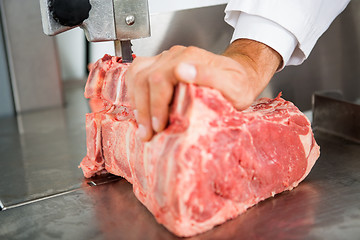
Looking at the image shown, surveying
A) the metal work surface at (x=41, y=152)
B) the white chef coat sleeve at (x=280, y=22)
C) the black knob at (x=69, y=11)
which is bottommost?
the metal work surface at (x=41, y=152)

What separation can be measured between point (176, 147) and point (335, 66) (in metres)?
1.55

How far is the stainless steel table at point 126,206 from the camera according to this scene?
1032 mm

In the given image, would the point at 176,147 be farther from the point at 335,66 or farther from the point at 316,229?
the point at 335,66

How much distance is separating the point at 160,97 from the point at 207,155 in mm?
175

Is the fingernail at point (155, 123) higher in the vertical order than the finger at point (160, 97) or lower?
lower

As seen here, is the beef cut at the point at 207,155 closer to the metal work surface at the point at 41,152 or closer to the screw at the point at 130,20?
the screw at the point at 130,20

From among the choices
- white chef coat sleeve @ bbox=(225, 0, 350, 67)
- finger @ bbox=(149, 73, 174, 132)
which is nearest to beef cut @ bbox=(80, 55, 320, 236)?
finger @ bbox=(149, 73, 174, 132)

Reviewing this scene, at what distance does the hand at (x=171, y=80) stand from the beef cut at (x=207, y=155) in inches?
0.9

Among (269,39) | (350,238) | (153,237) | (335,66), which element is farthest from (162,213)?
(335,66)

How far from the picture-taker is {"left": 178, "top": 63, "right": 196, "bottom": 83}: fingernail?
0.95 metres

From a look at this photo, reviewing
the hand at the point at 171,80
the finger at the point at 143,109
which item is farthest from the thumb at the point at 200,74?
the finger at the point at 143,109

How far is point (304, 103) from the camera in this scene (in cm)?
222

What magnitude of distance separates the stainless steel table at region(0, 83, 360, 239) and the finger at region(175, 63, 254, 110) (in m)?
0.30

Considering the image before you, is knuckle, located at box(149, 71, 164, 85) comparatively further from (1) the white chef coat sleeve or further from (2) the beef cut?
(1) the white chef coat sleeve
